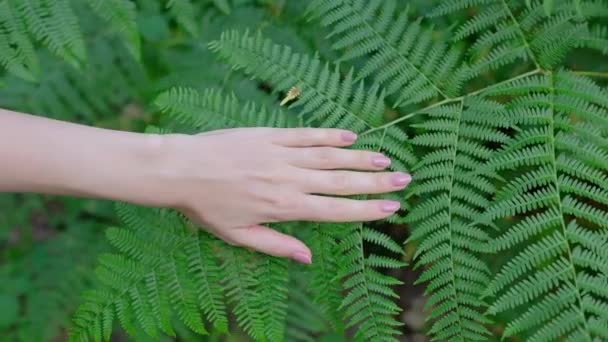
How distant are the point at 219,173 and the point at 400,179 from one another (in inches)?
21.2

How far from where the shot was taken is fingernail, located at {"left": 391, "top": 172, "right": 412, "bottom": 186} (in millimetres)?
1871

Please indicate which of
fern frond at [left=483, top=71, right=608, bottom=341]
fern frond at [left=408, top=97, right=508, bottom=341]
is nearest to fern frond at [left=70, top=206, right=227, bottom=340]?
fern frond at [left=408, top=97, right=508, bottom=341]

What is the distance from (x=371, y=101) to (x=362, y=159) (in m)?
0.27

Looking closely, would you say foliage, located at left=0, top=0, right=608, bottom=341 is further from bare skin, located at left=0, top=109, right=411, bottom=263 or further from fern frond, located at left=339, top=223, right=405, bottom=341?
bare skin, located at left=0, top=109, right=411, bottom=263

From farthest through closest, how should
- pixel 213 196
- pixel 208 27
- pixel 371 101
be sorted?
pixel 208 27, pixel 371 101, pixel 213 196

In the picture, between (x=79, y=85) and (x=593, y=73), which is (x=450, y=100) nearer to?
(x=593, y=73)

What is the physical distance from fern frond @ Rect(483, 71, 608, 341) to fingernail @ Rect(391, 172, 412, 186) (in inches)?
10.0

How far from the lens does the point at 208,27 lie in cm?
273

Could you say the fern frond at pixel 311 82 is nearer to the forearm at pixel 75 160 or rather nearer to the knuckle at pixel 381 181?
the knuckle at pixel 381 181


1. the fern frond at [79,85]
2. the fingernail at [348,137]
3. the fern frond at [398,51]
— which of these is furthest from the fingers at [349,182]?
the fern frond at [79,85]

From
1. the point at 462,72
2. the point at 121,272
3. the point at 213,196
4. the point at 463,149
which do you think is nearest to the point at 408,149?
the point at 463,149

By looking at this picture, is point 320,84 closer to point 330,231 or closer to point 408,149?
point 408,149

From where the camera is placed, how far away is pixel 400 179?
1.87 metres

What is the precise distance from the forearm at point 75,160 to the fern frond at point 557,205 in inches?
39.8
